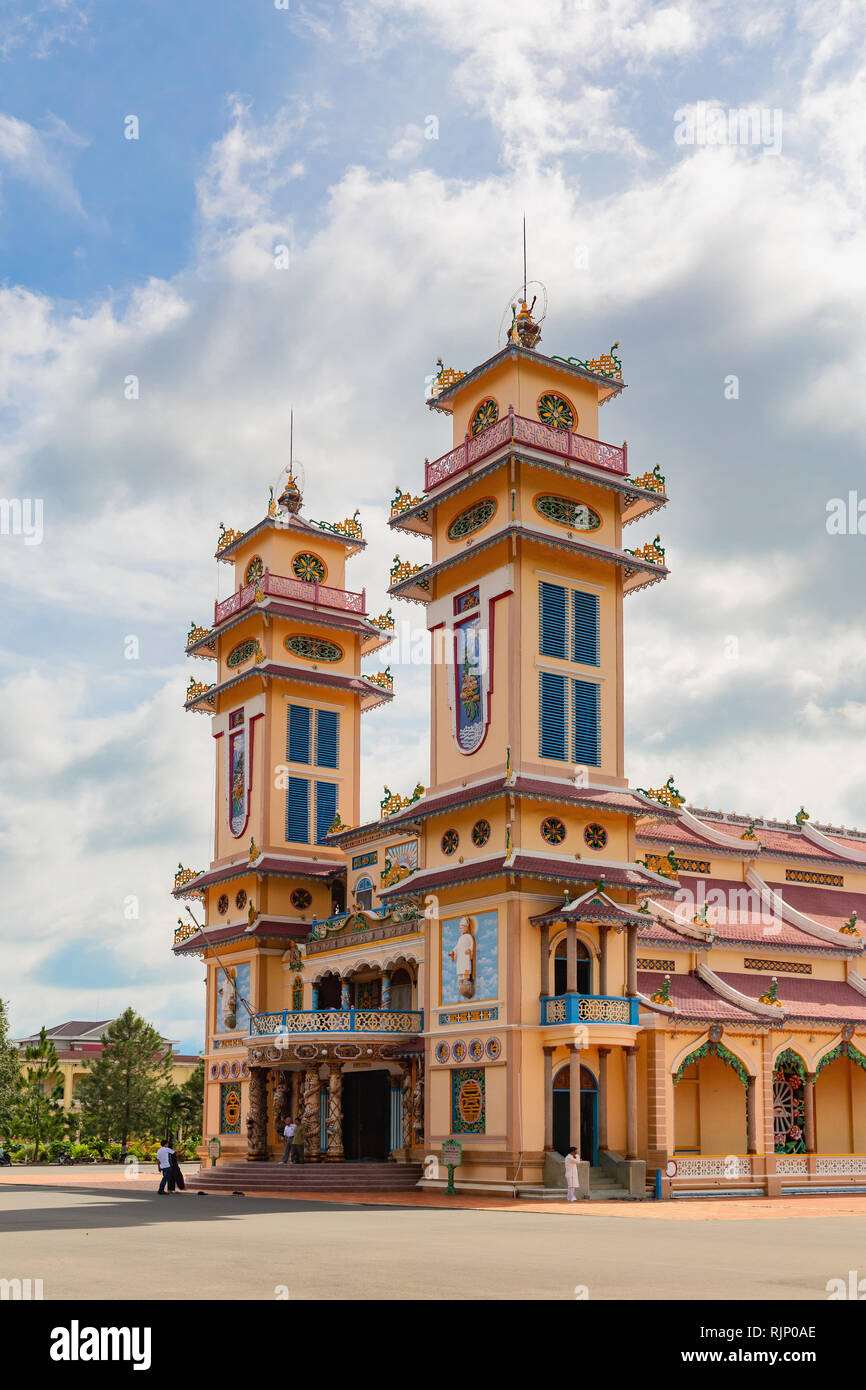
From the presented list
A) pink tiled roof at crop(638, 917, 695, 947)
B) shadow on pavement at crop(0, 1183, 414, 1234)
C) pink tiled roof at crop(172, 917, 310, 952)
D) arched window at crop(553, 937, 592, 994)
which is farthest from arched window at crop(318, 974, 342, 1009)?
shadow on pavement at crop(0, 1183, 414, 1234)

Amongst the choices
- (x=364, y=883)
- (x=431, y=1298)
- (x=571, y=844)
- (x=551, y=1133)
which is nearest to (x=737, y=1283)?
(x=431, y=1298)

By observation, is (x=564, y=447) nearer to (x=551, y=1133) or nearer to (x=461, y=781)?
(x=461, y=781)

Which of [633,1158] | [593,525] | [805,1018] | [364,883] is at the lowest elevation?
[633,1158]

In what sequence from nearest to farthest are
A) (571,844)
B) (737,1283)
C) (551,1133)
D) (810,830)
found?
(737,1283)
(551,1133)
(571,844)
(810,830)

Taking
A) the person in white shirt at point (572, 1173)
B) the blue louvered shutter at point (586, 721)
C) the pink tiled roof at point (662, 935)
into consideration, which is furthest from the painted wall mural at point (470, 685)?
the person in white shirt at point (572, 1173)

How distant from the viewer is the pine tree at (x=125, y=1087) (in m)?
69.9

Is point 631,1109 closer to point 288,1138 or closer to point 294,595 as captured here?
point 288,1138

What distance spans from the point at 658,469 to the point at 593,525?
8.97ft

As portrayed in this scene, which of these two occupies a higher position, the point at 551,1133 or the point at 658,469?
the point at 658,469

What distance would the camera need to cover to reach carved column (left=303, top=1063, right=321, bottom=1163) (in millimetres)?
39594

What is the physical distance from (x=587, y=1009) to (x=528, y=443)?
15047 mm

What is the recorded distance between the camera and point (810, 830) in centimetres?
5166

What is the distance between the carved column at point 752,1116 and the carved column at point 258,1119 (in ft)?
48.3

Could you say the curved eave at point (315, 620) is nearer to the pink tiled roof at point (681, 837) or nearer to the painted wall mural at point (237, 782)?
the painted wall mural at point (237, 782)
